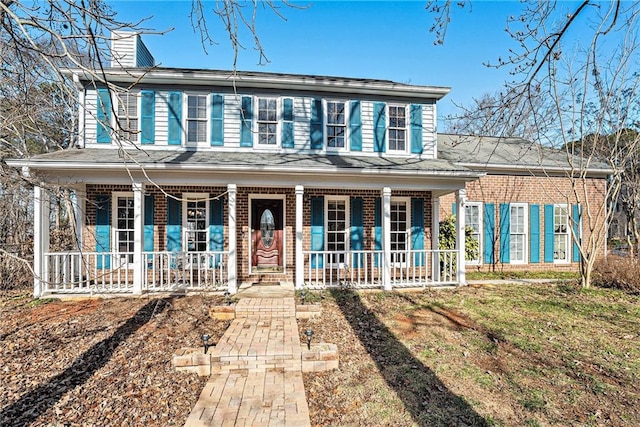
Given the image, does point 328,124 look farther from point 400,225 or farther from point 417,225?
point 417,225

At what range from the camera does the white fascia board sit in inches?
354

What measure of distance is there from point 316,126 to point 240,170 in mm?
2980

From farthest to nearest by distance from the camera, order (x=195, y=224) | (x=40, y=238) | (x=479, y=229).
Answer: (x=479, y=229) < (x=195, y=224) < (x=40, y=238)

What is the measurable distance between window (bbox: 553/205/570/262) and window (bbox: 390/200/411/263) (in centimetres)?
590

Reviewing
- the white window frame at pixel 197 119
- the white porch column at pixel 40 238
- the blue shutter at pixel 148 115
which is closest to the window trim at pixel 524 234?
the white window frame at pixel 197 119

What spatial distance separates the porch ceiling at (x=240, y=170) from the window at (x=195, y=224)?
140 cm

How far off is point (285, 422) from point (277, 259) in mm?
6616

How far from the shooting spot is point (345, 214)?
1000cm

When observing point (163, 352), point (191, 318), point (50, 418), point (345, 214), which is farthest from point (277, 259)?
point (50, 418)

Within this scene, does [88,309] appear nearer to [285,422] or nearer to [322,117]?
[285,422]

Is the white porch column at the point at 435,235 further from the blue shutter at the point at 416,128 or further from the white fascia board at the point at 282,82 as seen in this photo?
the white fascia board at the point at 282,82

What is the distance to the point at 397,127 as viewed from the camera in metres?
10.1

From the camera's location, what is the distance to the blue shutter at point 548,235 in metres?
11.7

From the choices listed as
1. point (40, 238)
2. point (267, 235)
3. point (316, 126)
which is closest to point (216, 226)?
point (267, 235)
